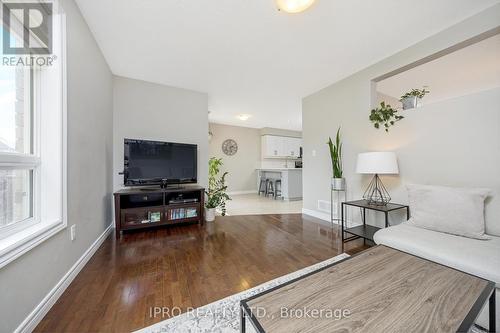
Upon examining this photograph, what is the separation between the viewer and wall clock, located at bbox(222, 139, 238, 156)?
625 centimetres

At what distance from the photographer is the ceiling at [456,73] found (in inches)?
88.0

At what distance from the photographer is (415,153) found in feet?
7.24

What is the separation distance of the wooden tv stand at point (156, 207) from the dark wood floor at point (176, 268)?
6.1 inches

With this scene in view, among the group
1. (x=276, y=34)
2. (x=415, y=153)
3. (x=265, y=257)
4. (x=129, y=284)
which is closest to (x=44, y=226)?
(x=129, y=284)

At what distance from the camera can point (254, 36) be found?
2.06 metres

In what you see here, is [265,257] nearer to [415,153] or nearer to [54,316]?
[54,316]

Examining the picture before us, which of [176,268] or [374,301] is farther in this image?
[176,268]

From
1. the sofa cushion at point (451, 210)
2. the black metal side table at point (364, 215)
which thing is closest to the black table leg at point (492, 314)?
the sofa cushion at point (451, 210)

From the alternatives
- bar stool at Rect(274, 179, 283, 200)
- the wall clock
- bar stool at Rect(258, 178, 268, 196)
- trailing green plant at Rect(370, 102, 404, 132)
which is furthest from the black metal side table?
the wall clock

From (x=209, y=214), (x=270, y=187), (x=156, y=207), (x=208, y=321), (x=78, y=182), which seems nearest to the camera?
(x=208, y=321)

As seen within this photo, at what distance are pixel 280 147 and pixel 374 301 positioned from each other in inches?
248

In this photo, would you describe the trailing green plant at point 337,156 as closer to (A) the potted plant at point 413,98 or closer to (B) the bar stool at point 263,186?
(A) the potted plant at point 413,98

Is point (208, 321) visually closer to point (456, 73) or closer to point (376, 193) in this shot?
point (376, 193)

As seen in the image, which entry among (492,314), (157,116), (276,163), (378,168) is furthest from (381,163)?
(276,163)
